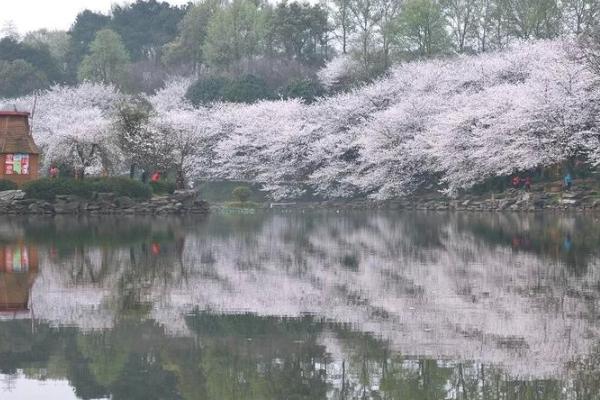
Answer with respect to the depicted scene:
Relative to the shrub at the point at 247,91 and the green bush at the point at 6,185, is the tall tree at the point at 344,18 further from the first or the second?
the green bush at the point at 6,185

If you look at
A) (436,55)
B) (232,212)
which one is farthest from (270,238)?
(436,55)

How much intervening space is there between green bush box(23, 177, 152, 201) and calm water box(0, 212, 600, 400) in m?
20.2

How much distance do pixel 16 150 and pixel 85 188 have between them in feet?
16.3

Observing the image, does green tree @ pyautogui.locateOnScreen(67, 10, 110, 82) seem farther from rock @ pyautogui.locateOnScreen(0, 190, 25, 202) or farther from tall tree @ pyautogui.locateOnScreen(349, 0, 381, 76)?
rock @ pyautogui.locateOnScreen(0, 190, 25, 202)

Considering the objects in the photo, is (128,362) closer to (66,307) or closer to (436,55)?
(66,307)

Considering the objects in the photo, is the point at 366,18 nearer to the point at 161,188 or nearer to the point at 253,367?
the point at 161,188

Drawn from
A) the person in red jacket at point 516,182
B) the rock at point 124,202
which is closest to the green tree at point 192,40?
the person in red jacket at point 516,182

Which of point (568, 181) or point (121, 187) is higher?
point (568, 181)

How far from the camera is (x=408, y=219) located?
4234 cm

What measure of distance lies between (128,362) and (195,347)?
3.55ft

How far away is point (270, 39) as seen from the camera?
95.9 m

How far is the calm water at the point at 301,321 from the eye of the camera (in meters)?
9.41

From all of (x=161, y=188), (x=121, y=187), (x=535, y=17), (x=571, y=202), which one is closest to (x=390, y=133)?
(x=571, y=202)

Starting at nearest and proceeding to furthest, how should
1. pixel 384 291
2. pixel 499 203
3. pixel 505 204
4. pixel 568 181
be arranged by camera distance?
pixel 384 291 < pixel 568 181 < pixel 505 204 < pixel 499 203
